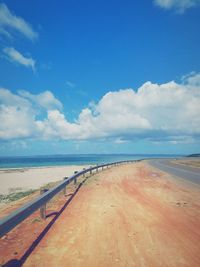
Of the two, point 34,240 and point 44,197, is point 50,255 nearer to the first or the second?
point 34,240

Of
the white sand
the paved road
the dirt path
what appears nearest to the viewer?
the dirt path

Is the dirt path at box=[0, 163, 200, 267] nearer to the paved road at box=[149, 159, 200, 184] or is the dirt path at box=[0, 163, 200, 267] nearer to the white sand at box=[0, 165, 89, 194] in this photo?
the paved road at box=[149, 159, 200, 184]

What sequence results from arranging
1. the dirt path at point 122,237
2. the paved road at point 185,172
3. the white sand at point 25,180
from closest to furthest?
the dirt path at point 122,237 < the white sand at point 25,180 < the paved road at point 185,172

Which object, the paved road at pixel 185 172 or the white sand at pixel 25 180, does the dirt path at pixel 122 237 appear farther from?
the white sand at pixel 25 180

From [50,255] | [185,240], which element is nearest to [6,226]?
[50,255]

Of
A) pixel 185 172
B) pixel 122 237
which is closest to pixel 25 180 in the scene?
pixel 185 172

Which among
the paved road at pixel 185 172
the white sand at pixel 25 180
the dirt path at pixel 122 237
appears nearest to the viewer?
the dirt path at pixel 122 237

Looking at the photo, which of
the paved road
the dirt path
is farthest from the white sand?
the paved road

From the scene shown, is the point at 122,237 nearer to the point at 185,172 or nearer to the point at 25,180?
the point at 25,180

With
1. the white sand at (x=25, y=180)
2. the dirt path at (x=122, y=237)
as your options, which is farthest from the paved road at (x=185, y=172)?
the white sand at (x=25, y=180)

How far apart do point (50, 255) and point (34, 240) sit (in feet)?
3.50

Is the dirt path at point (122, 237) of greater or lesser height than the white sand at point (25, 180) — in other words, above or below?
below

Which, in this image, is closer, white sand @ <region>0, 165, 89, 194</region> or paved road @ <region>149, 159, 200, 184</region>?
white sand @ <region>0, 165, 89, 194</region>

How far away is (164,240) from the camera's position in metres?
5.46
